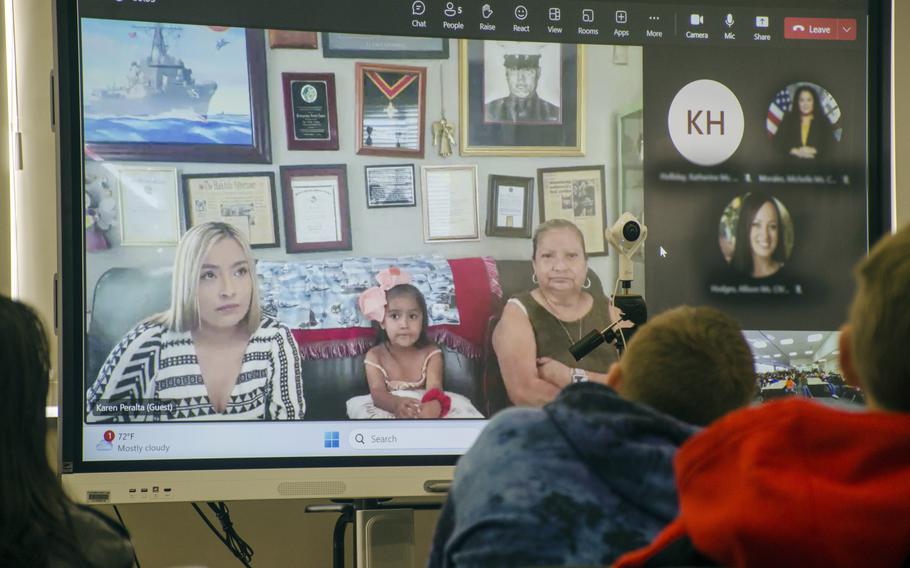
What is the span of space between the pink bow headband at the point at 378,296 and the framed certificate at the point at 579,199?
0.47m

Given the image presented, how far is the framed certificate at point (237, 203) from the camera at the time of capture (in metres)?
2.70

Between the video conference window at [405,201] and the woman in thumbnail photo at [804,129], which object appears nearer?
the video conference window at [405,201]

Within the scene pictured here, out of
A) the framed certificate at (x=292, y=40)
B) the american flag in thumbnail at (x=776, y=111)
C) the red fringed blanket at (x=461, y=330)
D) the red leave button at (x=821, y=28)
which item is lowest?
the red fringed blanket at (x=461, y=330)

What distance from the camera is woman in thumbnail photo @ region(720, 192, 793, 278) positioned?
2.98 m

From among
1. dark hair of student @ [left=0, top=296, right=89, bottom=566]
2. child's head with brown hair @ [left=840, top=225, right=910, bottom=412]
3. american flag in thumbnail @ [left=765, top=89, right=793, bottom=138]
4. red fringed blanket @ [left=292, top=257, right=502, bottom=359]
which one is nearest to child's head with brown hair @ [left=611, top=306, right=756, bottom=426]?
child's head with brown hair @ [left=840, top=225, right=910, bottom=412]

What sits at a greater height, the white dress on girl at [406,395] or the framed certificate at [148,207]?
the framed certificate at [148,207]

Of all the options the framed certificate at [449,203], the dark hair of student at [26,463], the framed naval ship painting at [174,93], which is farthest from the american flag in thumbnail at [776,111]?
the dark hair of student at [26,463]

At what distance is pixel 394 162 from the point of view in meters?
2.79

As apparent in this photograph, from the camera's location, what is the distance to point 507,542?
1.36 metres

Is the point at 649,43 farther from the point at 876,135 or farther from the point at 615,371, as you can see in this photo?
the point at 615,371

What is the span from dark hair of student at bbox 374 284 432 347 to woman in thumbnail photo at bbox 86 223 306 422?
9.4 inches

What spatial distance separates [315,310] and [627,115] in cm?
107

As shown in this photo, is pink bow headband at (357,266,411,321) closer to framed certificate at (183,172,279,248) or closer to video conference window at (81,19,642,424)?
video conference window at (81,19,642,424)

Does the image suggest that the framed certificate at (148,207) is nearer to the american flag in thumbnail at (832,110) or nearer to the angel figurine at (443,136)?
the angel figurine at (443,136)
